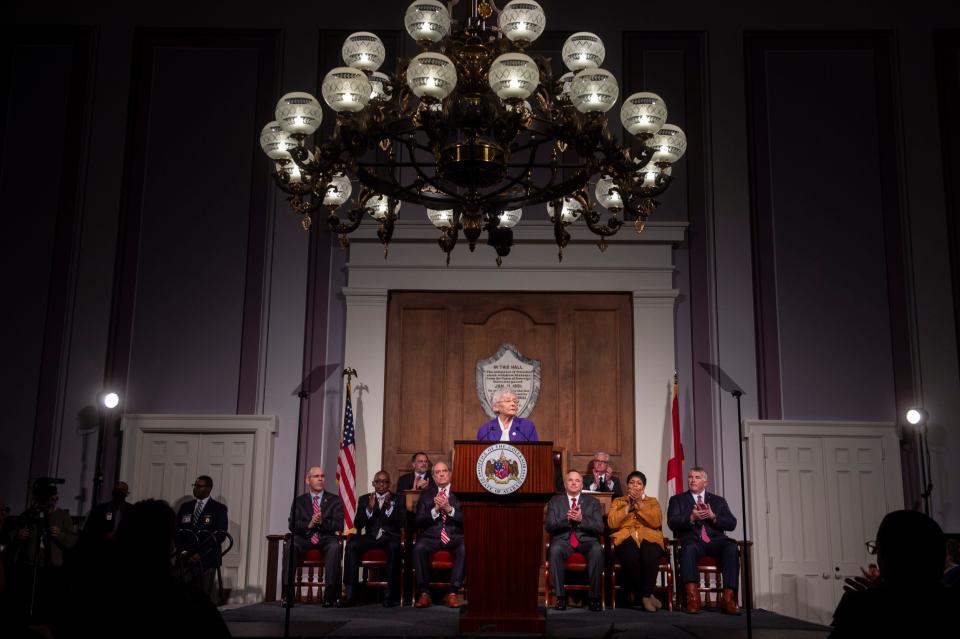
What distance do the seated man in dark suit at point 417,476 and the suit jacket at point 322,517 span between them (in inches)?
22.8

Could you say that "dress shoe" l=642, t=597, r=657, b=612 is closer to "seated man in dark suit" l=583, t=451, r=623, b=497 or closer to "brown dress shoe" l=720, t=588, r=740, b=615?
"brown dress shoe" l=720, t=588, r=740, b=615

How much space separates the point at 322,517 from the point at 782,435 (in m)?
4.15

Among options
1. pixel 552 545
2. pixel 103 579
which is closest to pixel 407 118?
pixel 103 579

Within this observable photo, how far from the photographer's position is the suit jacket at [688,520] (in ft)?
23.7

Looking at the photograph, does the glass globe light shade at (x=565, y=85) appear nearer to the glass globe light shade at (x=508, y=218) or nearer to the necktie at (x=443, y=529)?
the glass globe light shade at (x=508, y=218)

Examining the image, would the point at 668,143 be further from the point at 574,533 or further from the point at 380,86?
the point at 574,533

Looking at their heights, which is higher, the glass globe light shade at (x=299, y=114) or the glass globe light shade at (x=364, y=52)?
the glass globe light shade at (x=364, y=52)

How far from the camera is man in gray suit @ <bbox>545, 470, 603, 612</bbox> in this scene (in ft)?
22.4

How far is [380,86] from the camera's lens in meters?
5.11

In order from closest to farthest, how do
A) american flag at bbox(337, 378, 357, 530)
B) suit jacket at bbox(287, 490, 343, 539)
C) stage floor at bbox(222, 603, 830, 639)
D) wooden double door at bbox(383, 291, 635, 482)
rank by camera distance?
stage floor at bbox(222, 603, 830, 639) < suit jacket at bbox(287, 490, 343, 539) < american flag at bbox(337, 378, 357, 530) < wooden double door at bbox(383, 291, 635, 482)

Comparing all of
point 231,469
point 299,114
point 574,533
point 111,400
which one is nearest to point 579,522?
point 574,533

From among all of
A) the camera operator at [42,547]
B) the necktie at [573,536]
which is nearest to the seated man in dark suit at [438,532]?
the necktie at [573,536]

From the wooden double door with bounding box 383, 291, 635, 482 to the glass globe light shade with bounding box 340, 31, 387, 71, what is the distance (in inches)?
160

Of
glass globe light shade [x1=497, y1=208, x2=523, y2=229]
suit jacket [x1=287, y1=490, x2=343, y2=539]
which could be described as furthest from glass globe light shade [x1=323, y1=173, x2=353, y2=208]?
suit jacket [x1=287, y1=490, x2=343, y2=539]
